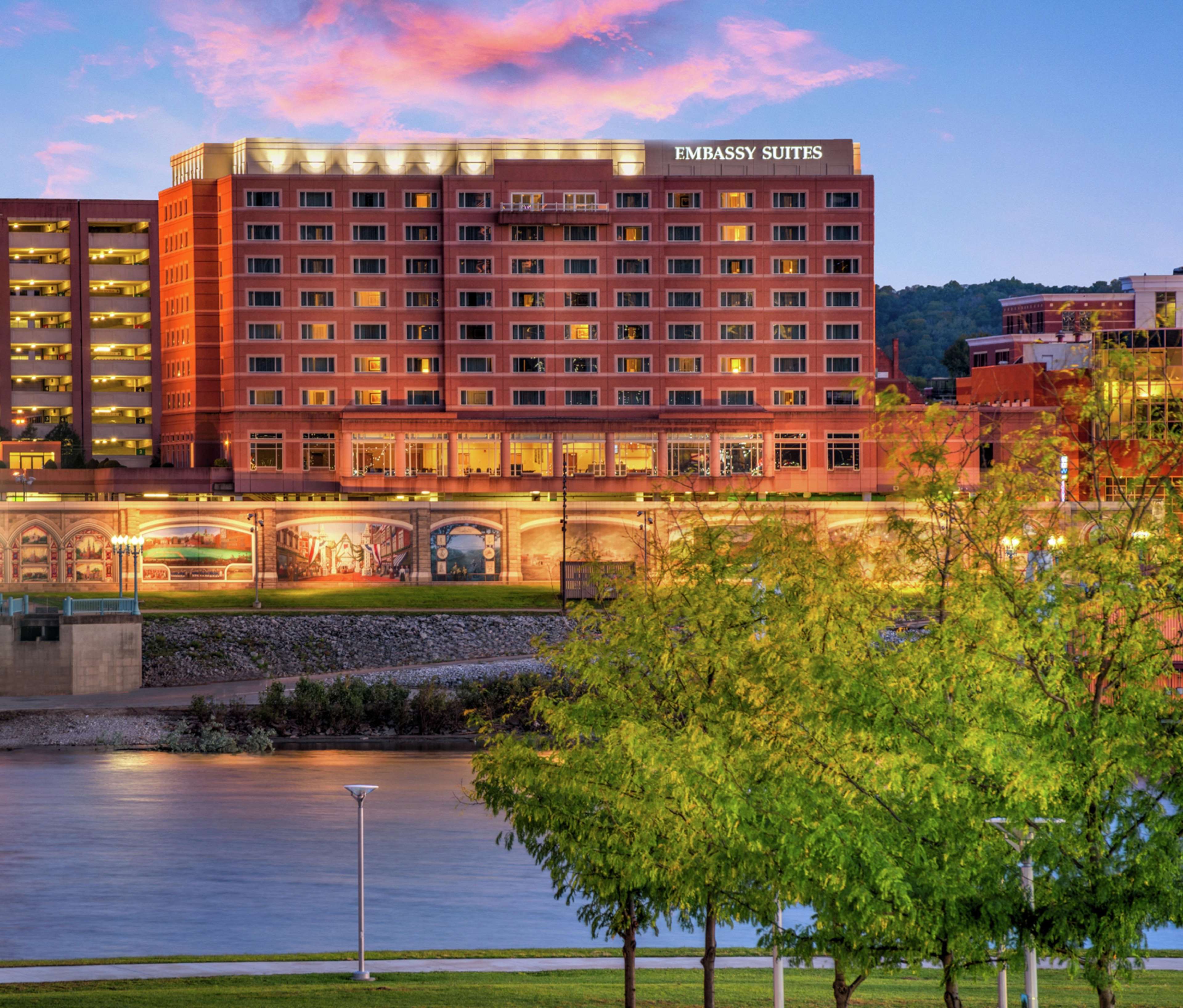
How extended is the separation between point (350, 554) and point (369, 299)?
30363mm

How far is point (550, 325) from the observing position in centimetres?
13812

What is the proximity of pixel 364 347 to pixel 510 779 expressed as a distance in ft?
373

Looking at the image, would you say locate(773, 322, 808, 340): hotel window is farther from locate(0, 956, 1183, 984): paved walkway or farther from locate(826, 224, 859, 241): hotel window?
locate(0, 956, 1183, 984): paved walkway

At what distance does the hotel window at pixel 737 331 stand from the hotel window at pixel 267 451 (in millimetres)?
39377

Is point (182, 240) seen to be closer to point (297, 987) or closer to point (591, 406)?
point (591, 406)

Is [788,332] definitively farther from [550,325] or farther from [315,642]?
[315,642]

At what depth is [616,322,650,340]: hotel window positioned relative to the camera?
5443 inches

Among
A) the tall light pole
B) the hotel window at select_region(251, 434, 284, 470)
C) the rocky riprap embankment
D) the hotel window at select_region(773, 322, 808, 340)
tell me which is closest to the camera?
the tall light pole

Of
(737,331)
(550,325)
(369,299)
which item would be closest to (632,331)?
(550,325)

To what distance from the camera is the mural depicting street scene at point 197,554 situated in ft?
366

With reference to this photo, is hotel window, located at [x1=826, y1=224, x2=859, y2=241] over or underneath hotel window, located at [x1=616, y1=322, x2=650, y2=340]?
over

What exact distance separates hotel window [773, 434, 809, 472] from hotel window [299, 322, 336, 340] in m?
39.6

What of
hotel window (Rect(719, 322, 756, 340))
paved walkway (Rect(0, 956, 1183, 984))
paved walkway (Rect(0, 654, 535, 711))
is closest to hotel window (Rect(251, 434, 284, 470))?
hotel window (Rect(719, 322, 756, 340))

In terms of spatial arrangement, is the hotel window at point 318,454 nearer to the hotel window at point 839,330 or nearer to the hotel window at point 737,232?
the hotel window at point 737,232
